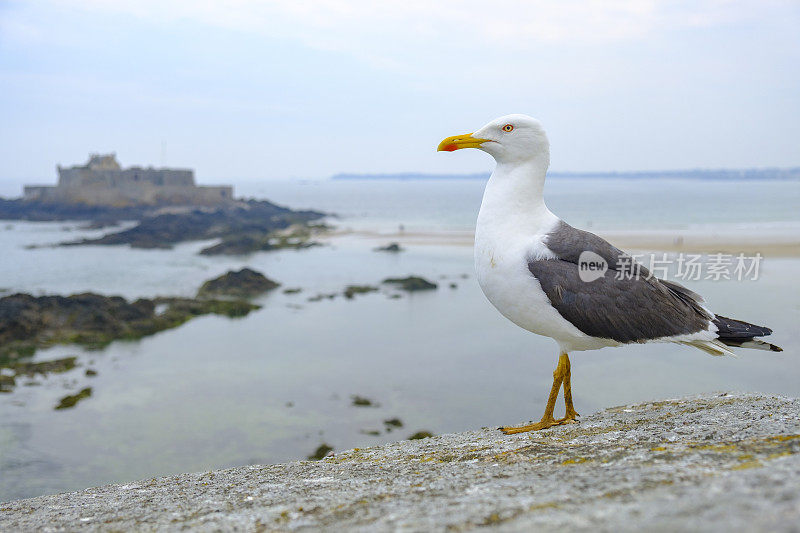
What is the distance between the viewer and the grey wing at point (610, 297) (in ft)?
14.5

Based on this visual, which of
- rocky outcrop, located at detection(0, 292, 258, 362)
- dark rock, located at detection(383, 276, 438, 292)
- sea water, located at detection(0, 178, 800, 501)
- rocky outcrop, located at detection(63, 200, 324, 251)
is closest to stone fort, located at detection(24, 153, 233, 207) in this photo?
rocky outcrop, located at detection(63, 200, 324, 251)

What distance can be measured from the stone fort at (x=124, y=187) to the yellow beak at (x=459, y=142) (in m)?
73.0

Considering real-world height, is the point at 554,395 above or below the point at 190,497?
above

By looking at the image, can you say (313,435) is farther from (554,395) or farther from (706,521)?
(706,521)

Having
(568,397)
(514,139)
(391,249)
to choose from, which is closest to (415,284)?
(391,249)

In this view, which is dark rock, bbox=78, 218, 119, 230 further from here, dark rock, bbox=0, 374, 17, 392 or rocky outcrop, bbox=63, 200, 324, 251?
dark rock, bbox=0, 374, 17, 392

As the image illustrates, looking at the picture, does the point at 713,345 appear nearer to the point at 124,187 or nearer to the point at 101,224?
the point at 101,224

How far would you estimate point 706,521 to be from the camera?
6.21 ft

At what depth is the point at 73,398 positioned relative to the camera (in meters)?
16.3

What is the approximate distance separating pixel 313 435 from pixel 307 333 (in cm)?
872

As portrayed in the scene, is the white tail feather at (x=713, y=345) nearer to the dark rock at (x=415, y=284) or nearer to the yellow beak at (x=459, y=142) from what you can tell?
the yellow beak at (x=459, y=142)

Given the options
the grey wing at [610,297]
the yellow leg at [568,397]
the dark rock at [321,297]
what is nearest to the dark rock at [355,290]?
the dark rock at [321,297]

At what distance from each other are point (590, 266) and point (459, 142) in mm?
1448

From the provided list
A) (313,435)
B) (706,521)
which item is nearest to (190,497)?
(706,521)
